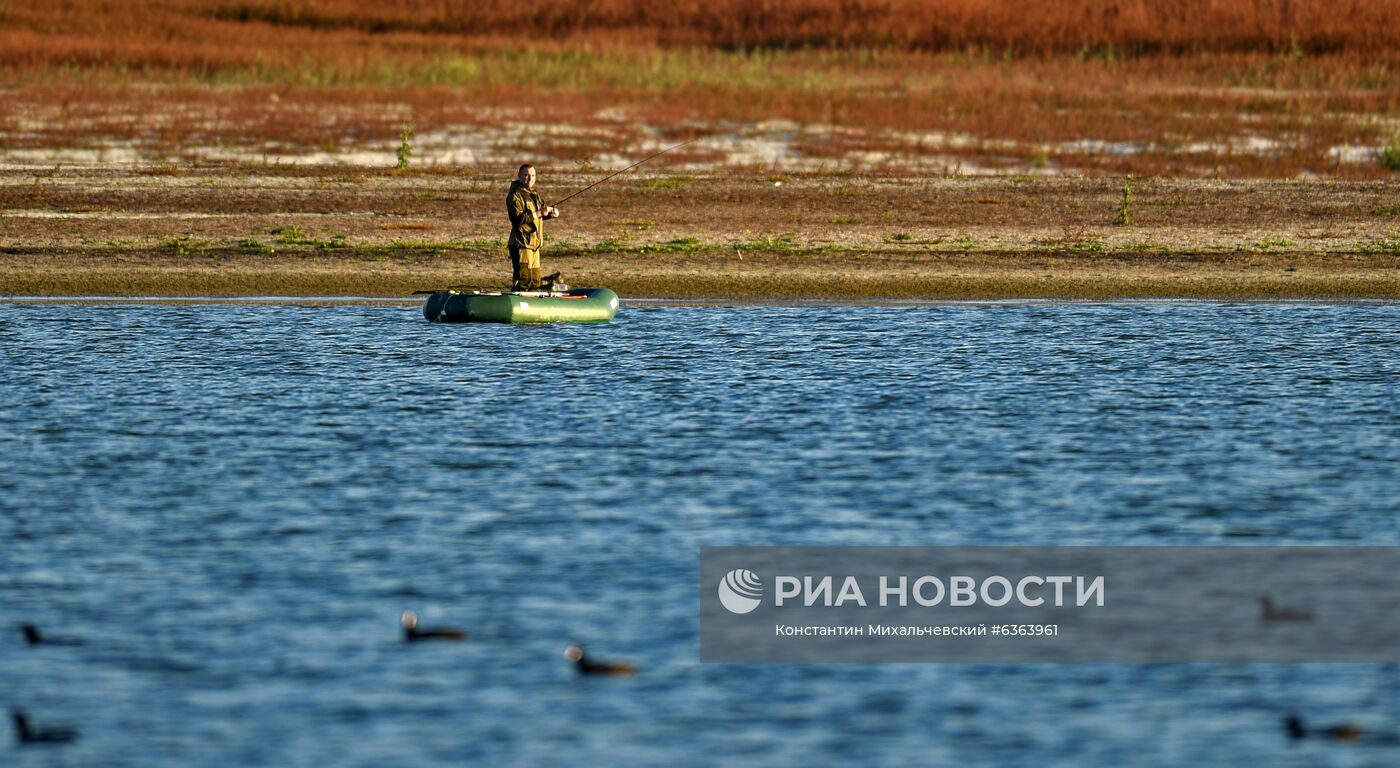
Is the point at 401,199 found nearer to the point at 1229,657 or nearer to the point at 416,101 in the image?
the point at 416,101

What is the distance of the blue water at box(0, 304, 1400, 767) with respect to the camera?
8719 millimetres

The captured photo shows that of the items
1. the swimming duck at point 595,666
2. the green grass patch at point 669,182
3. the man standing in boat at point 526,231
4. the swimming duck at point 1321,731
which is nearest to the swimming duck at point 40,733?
the swimming duck at point 595,666

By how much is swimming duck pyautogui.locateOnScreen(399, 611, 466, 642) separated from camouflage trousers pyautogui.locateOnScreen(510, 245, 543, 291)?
11765 millimetres

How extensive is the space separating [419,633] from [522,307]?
456 inches

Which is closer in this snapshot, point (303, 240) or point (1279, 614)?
point (1279, 614)

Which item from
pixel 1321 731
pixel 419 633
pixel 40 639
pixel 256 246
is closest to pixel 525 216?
pixel 256 246

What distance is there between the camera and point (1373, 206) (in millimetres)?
32031

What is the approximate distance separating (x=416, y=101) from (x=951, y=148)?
14.3 metres

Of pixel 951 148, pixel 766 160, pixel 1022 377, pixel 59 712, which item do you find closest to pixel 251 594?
pixel 59 712

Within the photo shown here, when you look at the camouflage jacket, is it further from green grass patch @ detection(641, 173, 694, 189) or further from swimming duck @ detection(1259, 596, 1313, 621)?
green grass patch @ detection(641, 173, 694, 189)

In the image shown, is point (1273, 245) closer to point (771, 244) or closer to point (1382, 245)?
point (1382, 245)

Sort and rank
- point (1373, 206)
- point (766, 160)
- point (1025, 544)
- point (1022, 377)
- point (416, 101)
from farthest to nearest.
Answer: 1. point (416, 101)
2. point (766, 160)
3. point (1373, 206)
4. point (1022, 377)
5. point (1025, 544)

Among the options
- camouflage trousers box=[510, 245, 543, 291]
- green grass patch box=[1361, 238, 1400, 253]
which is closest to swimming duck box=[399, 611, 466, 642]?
camouflage trousers box=[510, 245, 543, 291]

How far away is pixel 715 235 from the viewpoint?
29.2 metres
